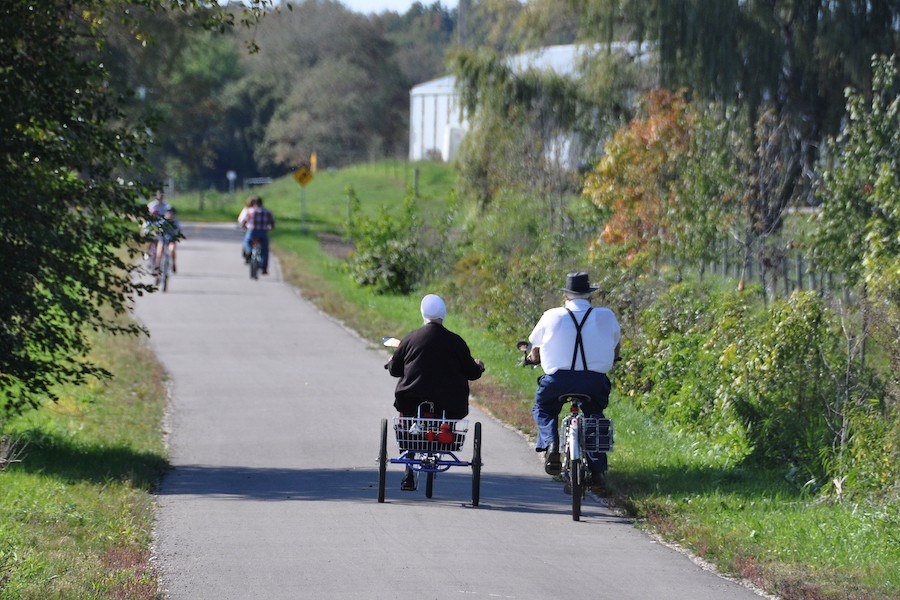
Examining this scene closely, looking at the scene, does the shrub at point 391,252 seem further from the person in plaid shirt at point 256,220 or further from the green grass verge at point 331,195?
the green grass verge at point 331,195

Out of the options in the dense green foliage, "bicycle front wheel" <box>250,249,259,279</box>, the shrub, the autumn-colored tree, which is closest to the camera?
the dense green foliage

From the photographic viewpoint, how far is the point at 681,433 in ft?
38.5

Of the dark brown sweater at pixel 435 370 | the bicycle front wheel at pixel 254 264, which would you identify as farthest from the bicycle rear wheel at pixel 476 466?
the bicycle front wheel at pixel 254 264

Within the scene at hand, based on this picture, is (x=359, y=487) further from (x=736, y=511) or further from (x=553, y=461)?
(x=736, y=511)

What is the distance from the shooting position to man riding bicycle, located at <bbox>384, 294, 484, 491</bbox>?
905cm

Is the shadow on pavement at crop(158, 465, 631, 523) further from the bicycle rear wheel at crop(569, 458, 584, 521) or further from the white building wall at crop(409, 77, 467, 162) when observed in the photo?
the white building wall at crop(409, 77, 467, 162)

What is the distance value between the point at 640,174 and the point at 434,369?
570 inches

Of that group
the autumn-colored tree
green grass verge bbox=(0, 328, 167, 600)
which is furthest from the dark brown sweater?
the autumn-colored tree

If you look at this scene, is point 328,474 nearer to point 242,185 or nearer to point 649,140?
point 649,140

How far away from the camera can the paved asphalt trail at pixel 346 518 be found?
23.0 feet

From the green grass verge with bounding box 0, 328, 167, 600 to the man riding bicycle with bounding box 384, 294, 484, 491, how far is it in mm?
2139

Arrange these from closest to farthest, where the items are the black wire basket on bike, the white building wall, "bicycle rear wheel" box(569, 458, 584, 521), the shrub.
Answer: "bicycle rear wheel" box(569, 458, 584, 521), the black wire basket on bike, the shrub, the white building wall

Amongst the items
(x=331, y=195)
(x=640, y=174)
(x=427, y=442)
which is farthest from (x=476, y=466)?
(x=331, y=195)

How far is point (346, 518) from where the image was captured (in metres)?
8.66
